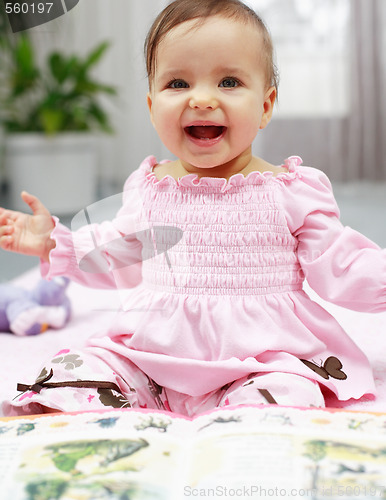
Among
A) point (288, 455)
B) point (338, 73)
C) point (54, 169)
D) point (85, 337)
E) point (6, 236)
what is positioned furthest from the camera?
point (338, 73)

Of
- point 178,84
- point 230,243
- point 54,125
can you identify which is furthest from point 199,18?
point 54,125

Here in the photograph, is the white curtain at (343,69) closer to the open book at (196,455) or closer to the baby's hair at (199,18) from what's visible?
the baby's hair at (199,18)

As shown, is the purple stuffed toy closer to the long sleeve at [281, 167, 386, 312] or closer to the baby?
the baby

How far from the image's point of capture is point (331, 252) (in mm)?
592

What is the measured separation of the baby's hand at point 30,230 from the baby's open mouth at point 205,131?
0.18 meters

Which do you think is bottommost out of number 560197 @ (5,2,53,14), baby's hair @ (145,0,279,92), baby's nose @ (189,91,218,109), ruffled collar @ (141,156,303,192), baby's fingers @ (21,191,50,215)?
baby's fingers @ (21,191,50,215)

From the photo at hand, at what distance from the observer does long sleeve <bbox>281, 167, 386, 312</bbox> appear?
590 mm

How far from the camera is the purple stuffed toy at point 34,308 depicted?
33.8 inches

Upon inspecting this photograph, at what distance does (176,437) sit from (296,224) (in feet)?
0.77

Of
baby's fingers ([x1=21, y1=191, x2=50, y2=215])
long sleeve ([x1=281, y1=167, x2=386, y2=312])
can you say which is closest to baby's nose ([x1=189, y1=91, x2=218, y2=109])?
long sleeve ([x1=281, y1=167, x2=386, y2=312])

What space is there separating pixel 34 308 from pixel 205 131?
1.26 ft

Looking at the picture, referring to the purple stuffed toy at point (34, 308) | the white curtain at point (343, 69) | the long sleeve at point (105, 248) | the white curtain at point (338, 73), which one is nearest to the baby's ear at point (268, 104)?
the long sleeve at point (105, 248)

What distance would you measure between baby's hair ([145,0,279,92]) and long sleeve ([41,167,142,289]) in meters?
0.13

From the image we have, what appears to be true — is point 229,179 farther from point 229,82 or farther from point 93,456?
point 93,456
